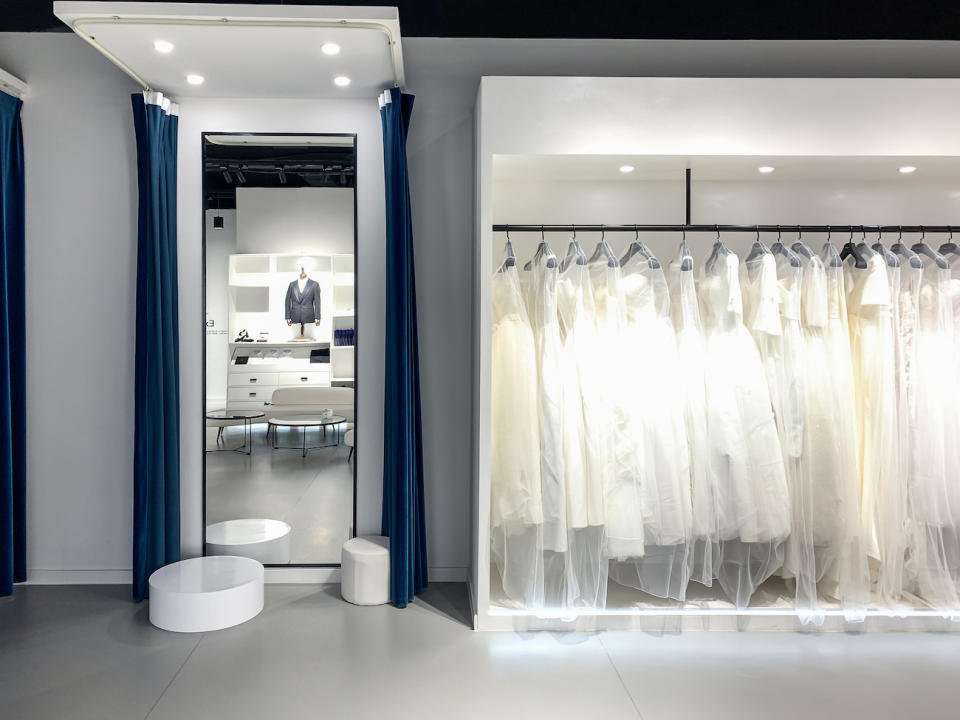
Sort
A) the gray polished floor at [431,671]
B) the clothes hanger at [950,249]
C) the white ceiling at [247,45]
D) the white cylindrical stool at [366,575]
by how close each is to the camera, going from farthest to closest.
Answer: the white cylindrical stool at [366,575]
the clothes hanger at [950,249]
the white ceiling at [247,45]
the gray polished floor at [431,671]

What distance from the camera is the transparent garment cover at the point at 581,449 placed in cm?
258

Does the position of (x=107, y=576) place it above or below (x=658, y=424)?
below

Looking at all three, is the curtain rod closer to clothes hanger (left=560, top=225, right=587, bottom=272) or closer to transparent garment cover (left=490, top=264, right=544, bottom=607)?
clothes hanger (left=560, top=225, right=587, bottom=272)

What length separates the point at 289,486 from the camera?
10.5ft

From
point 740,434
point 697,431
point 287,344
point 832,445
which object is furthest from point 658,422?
point 287,344

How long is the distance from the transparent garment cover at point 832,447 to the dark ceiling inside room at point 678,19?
1.38 m

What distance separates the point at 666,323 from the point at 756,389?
18.2 inches

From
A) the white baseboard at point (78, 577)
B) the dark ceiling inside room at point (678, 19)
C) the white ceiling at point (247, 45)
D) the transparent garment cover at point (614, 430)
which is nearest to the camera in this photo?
the white ceiling at point (247, 45)

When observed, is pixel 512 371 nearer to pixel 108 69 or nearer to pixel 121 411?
pixel 121 411

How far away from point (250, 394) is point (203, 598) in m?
1.04

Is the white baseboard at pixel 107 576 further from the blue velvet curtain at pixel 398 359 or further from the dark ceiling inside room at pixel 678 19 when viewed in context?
the dark ceiling inside room at pixel 678 19

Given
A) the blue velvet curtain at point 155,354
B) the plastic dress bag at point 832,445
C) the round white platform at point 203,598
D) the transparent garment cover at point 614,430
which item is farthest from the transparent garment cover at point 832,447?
the blue velvet curtain at point 155,354

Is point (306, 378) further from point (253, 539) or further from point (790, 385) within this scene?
point (790, 385)

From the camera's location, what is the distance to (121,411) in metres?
3.19
